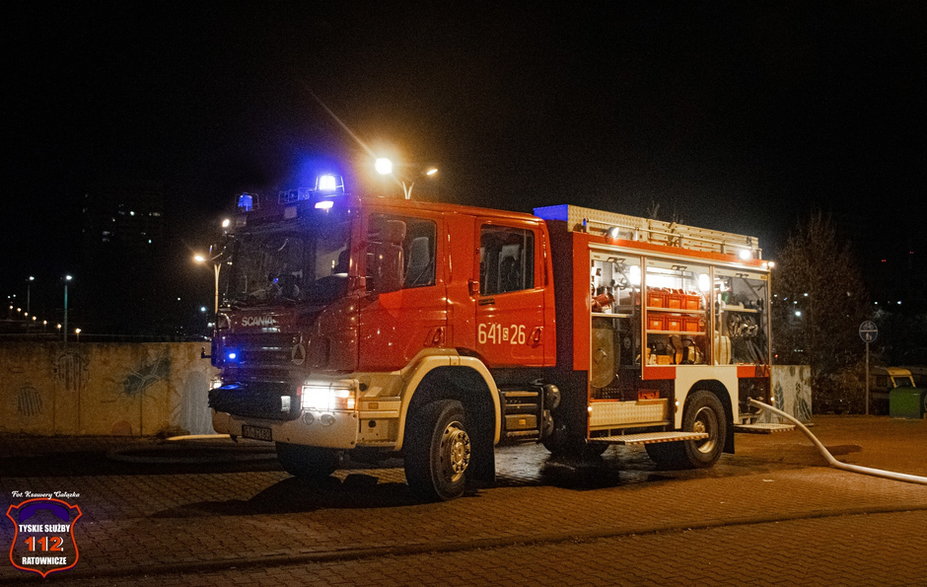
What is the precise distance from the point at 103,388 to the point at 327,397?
6917 mm

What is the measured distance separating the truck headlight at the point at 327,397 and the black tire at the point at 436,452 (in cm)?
92

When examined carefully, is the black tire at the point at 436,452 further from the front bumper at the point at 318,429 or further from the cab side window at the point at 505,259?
the cab side window at the point at 505,259

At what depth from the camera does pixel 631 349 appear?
1119 cm

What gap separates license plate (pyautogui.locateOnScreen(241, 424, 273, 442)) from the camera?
842cm

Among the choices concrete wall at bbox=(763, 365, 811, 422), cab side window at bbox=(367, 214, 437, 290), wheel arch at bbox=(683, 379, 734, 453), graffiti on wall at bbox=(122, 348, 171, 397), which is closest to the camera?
cab side window at bbox=(367, 214, 437, 290)

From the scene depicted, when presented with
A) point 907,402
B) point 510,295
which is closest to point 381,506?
point 510,295

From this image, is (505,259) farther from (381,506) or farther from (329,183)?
(381,506)

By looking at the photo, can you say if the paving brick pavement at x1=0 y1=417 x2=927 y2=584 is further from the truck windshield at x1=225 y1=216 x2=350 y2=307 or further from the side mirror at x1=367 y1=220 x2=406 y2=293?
the side mirror at x1=367 y1=220 x2=406 y2=293

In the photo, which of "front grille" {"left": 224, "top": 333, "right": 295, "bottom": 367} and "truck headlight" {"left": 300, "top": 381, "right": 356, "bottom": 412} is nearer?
"truck headlight" {"left": 300, "top": 381, "right": 356, "bottom": 412}

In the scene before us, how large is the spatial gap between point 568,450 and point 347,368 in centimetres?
404

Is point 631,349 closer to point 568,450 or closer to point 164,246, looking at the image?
point 568,450

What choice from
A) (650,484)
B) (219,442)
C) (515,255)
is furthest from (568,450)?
(219,442)

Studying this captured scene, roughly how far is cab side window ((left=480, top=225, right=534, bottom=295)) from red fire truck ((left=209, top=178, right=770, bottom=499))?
0.06 ft

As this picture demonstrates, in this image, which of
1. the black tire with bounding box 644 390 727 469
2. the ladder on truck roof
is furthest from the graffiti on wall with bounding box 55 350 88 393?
the black tire with bounding box 644 390 727 469
